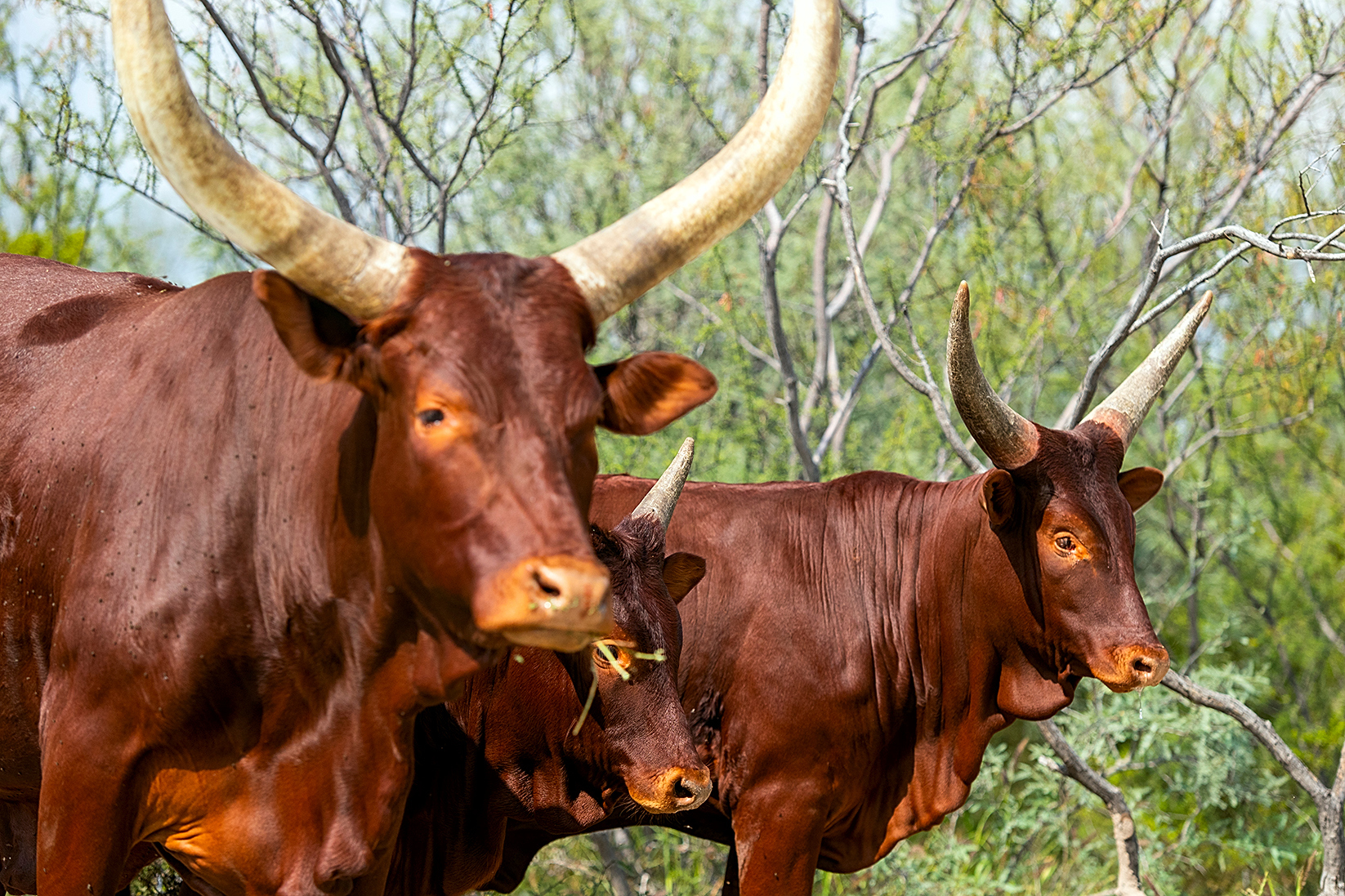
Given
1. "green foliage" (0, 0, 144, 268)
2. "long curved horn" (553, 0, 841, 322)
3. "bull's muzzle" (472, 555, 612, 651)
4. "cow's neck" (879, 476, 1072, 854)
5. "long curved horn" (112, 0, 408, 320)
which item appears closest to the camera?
"bull's muzzle" (472, 555, 612, 651)

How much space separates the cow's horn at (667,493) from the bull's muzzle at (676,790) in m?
0.80

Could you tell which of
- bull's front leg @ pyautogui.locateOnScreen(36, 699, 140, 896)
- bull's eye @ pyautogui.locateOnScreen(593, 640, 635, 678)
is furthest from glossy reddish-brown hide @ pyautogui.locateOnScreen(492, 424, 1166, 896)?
bull's front leg @ pyautogui.locateOnScreen(36, 699, 140, 896)

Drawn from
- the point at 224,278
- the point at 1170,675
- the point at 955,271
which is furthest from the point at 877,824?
the point at 955,271

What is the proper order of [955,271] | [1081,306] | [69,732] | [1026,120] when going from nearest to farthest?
[69,732]
[1026,120]
[1081,306]
[955,271]

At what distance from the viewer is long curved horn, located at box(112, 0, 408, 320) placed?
97.7 inches

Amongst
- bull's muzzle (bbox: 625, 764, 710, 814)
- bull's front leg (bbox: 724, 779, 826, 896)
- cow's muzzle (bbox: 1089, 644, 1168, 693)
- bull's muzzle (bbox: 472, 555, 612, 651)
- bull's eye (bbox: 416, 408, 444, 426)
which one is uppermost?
bull's eye (bbox: 416, 408, 444, 426)

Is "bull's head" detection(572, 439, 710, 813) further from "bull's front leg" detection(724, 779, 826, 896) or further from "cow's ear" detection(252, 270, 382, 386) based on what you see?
"cow's ear" detection(252, 270, 382, 386)

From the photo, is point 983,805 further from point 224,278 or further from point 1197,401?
point 224,278

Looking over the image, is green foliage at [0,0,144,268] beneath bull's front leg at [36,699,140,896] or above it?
above

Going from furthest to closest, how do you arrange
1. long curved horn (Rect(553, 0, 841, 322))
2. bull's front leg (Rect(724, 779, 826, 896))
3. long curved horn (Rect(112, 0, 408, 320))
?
bull's front leg (Rect(724, 779, 826, 896))
long curved horn (Rect(553, 0, 841, 322))
long curved horn (Rect(112, 0, 408, 320))

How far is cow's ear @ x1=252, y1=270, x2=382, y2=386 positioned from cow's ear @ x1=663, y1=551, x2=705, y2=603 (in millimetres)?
1822

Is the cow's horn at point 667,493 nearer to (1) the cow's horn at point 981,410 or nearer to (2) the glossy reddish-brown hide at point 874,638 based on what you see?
(2) the glossy reddish-brown hide at point 874,638

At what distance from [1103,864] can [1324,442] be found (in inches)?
201

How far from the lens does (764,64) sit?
5.92m
